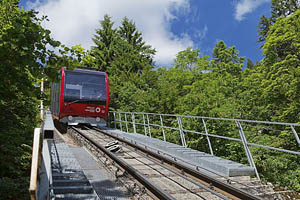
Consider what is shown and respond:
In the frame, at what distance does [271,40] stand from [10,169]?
19.0 m

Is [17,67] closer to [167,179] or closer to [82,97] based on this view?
[167,179]

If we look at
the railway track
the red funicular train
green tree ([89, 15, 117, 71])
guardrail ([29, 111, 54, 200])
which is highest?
green tree ([89, 15, 117, 71])

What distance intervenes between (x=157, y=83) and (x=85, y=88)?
11405 millimetres

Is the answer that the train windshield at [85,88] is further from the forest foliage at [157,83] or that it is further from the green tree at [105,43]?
the green tree at [105,43]

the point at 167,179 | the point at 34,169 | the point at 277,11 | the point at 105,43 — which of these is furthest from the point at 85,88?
the point at 277,11

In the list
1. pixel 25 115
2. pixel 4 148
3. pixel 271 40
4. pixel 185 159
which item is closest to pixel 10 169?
pixel 4 148

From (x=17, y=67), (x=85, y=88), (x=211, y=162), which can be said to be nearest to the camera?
(x=17, y=67)

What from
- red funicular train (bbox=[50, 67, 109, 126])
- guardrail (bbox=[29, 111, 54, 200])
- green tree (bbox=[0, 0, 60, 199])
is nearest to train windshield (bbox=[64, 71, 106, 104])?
red funicular train (bbox=[50, 67, 109, 126])

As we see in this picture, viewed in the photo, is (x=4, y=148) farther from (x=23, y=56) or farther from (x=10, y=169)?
(x=23, y=56)

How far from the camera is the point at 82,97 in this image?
13203mm

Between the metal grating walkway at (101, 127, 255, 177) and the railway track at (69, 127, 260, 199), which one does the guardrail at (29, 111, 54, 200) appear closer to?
the railway track at (69, 127, 260, 199)

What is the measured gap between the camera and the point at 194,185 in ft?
15.8

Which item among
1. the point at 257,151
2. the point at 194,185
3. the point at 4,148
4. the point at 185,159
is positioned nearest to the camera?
the point at 4,148

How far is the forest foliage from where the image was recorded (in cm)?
346
